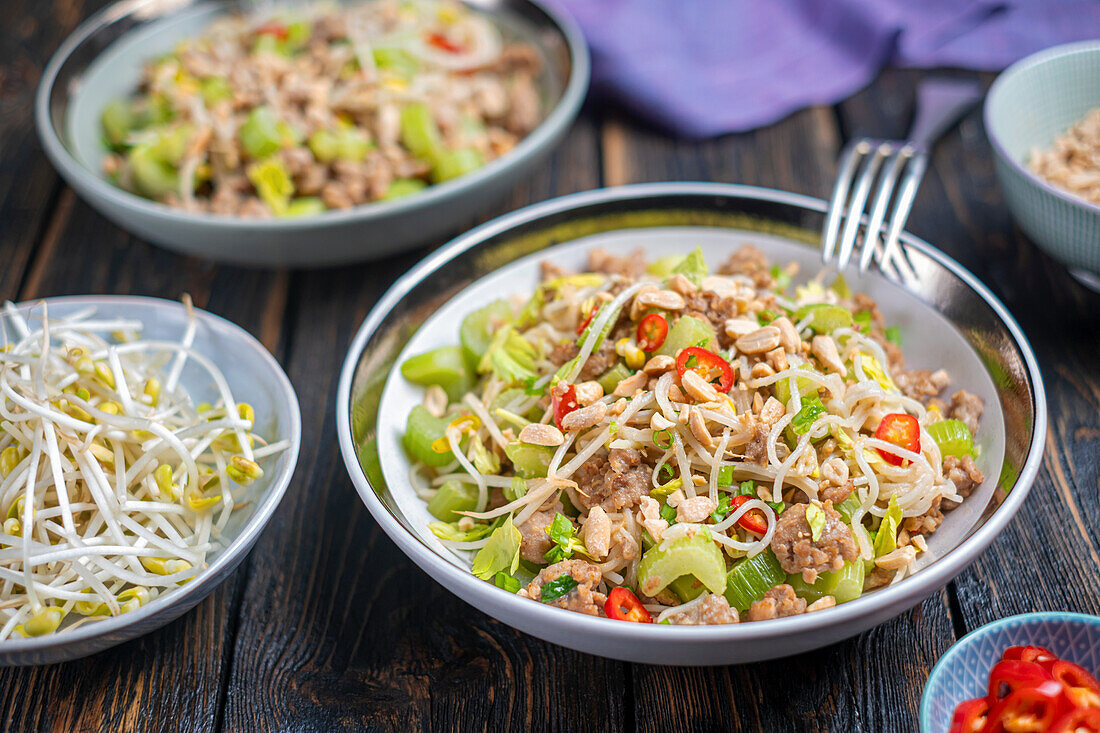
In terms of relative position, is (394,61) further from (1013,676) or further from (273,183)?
(1013,676)

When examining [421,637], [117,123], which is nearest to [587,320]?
[421,637]

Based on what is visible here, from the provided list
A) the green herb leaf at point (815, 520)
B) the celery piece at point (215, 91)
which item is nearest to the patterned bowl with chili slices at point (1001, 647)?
the green herb leaf at point (815, 520)

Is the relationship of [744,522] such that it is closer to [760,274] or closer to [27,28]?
[760,274]

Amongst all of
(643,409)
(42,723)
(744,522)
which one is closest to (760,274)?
(643,409)

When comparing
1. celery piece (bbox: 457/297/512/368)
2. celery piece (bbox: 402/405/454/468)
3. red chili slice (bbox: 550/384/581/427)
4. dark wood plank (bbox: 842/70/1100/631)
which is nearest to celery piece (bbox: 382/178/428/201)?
celery piece (bbox: 457/297/512/368)

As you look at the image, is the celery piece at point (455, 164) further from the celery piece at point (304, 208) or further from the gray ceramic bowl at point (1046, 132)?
the gray ceramic bowl at point (1046, 132)

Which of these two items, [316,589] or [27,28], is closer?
[316,589]
